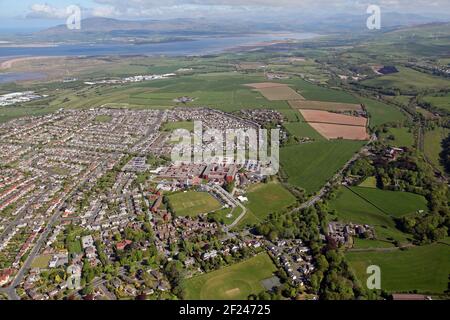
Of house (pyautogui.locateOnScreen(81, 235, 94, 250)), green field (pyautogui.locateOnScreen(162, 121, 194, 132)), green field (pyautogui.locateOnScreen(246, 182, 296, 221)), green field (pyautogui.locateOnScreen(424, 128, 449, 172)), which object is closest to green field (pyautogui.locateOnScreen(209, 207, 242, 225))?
green field (pyautogui.locateOnScreen(246, 182, 296, 221))

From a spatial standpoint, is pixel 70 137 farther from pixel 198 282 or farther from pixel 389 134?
pixel 389 134

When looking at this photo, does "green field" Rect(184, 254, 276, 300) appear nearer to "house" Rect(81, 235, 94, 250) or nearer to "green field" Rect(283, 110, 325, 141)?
"house" Rect(81, 235, 94, 250)

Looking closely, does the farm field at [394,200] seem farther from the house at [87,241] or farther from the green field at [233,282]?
the house at [87,241]

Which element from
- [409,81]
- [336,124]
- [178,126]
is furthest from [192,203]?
[409,81]

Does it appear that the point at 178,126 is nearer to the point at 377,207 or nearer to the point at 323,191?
the point at 323,191

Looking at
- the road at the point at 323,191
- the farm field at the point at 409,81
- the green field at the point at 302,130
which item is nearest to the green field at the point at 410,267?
the road at the point at 323,191
